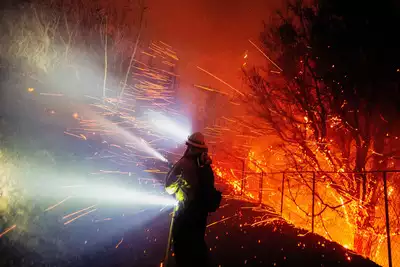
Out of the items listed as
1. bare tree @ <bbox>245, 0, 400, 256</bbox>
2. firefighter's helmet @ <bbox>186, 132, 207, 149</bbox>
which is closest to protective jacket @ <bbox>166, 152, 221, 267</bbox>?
firefighter's helmet @ <bbox>186, 132, 207, 149</bbox>

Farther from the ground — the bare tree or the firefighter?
the bare tree

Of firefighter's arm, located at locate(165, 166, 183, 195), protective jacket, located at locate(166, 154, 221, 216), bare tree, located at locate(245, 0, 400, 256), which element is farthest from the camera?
bare tree, located at locate(245, 0, 400, 256)

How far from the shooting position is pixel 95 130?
58.0 ft

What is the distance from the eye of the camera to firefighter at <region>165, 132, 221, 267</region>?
3.45 meters

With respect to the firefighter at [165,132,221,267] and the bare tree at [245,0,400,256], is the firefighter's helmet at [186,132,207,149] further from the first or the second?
the bare tree at [245,0,400,256]

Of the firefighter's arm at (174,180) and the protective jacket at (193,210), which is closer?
the protective jacket at (193,210)

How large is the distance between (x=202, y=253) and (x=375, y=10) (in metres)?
8.67

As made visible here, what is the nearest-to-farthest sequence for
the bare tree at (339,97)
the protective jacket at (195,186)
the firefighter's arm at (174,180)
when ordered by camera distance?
the protective jacket at (195,186) < the firefighter's arm at (174,180) < the bare tree at (339,97)

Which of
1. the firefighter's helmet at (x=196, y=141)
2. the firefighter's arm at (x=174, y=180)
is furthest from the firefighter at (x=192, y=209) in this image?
the firefighter's helmet at (x=196, y=141)

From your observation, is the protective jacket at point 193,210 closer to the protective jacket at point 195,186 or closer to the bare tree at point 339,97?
the protective jacket at point 195,186

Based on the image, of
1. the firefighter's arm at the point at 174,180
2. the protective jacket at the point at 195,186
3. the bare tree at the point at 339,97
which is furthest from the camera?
the bare tree at the point at 339,97

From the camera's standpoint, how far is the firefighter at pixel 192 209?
345cm

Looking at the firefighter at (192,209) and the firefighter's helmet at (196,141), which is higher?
the firefighter's helmet at (196,141)

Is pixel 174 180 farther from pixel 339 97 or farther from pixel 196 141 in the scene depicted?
pixel 339 97
